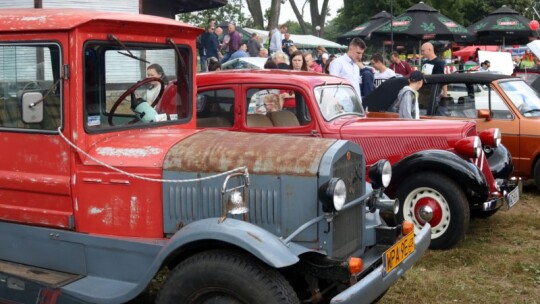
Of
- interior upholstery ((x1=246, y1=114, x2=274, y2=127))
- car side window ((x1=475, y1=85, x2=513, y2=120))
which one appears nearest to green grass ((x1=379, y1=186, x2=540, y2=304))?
car side window ((x1=475, y1=85, x2=513, y2=120))

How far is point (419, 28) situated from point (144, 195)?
13.5 metres

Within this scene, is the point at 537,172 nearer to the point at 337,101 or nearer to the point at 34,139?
the point at 337,101

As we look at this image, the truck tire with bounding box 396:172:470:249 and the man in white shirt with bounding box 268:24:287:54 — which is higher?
the man in white shirt with bounding box 268:24:287:54

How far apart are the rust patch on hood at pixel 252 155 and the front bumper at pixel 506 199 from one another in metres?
2.85

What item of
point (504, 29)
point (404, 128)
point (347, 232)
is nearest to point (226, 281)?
point (347, 232)

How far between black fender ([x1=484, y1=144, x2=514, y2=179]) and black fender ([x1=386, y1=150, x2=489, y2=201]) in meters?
0.94

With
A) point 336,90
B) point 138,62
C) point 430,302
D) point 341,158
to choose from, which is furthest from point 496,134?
point 138,62

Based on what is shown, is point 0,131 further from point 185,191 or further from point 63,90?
point 185,191

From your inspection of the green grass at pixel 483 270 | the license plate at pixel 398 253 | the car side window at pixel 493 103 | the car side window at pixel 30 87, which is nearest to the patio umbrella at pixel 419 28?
the car side window at pixel 493 103

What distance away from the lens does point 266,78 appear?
673 centimetres

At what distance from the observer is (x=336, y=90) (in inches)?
275

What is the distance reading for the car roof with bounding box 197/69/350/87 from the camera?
263 inches

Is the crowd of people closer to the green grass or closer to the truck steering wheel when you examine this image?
the green grass

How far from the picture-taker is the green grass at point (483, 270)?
506 cm
